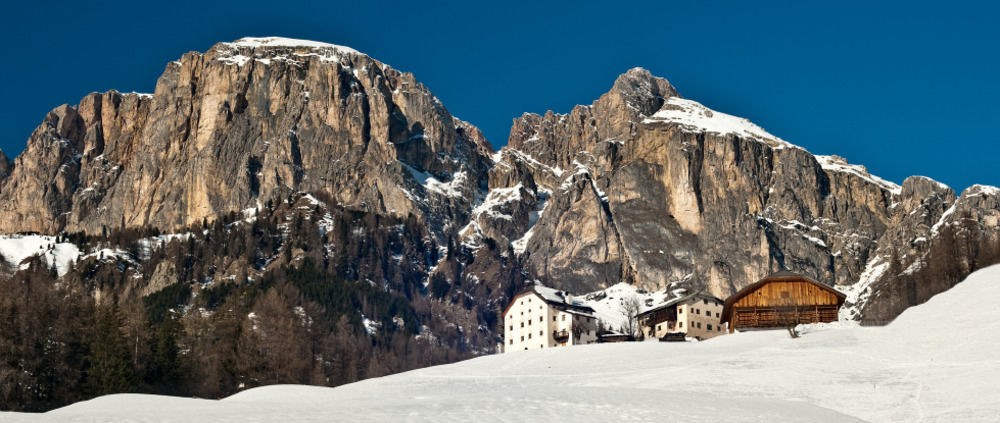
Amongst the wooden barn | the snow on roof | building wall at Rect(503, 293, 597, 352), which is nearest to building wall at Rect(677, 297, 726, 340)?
building wall at Rect(503, 293, 597, 352)

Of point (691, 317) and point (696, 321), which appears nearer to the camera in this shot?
point (691, 317)

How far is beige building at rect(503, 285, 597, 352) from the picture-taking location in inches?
5531

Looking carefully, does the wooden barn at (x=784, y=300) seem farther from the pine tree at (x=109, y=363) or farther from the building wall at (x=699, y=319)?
the pine tree at (x=109, y=363)

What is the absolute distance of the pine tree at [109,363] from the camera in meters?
78.6

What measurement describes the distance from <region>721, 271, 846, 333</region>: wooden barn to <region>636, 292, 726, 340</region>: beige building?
91.5 ft

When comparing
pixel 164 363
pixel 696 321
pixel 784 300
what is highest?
pixel 784 300

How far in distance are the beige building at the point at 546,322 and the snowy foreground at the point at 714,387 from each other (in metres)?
64.2

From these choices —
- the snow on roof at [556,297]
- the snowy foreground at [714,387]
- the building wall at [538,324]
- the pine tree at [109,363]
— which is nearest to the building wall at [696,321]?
the building wall at [538,324]

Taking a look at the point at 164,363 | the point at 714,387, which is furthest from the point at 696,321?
the point at 714,387

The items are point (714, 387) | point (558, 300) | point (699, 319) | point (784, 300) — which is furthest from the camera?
point (558, 300)

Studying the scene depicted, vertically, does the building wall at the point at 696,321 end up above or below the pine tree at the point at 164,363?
above

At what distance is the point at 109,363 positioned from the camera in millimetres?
80312

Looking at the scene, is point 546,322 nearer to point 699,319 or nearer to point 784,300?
point 699,319

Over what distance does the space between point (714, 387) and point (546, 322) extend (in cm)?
9164
